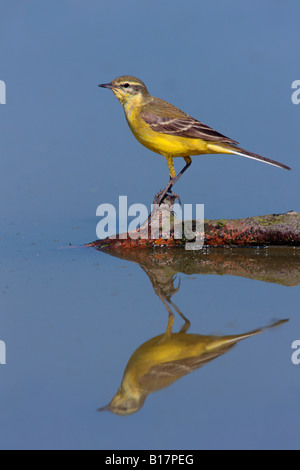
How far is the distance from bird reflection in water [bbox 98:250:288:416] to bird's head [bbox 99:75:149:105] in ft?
16.8

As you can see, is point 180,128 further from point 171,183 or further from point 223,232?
point 223,232

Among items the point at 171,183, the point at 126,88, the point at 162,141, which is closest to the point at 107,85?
the point at 126,88

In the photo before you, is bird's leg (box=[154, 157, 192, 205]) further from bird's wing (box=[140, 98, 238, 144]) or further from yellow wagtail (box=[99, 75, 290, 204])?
bird's wing (box=[140, 98, 238, 144])

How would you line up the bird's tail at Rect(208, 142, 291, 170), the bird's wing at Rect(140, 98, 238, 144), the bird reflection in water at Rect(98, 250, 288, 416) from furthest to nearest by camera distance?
the bird's wing at Rect(140, 98, 238, 144) → the bird's tail at Rect(208, 142, 291, 170) → the bird reflection in water at Rect(98, 250, 288, 416)

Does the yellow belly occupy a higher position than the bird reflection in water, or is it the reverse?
the yellow belly

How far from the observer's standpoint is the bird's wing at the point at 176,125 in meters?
11.4

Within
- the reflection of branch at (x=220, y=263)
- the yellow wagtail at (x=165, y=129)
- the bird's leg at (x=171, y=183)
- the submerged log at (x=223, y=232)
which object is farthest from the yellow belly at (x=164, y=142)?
the reflection of branch at (x=220, y=263)

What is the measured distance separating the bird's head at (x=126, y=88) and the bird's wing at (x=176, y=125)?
297 millimetres

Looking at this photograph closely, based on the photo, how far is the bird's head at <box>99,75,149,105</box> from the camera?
11.7 metres

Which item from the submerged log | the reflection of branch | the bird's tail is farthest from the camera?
the submerged log

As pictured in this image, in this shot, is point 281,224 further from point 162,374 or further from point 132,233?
point 162,374

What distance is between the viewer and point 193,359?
272 inches

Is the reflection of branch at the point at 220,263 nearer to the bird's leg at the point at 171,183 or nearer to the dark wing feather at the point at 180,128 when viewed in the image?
the bird's leg at the point at 171,183

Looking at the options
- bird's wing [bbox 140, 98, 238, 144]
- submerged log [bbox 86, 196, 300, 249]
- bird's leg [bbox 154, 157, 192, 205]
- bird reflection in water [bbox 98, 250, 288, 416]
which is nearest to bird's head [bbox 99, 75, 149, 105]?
bird's wing [bbox 140, 98, 238, 144]
